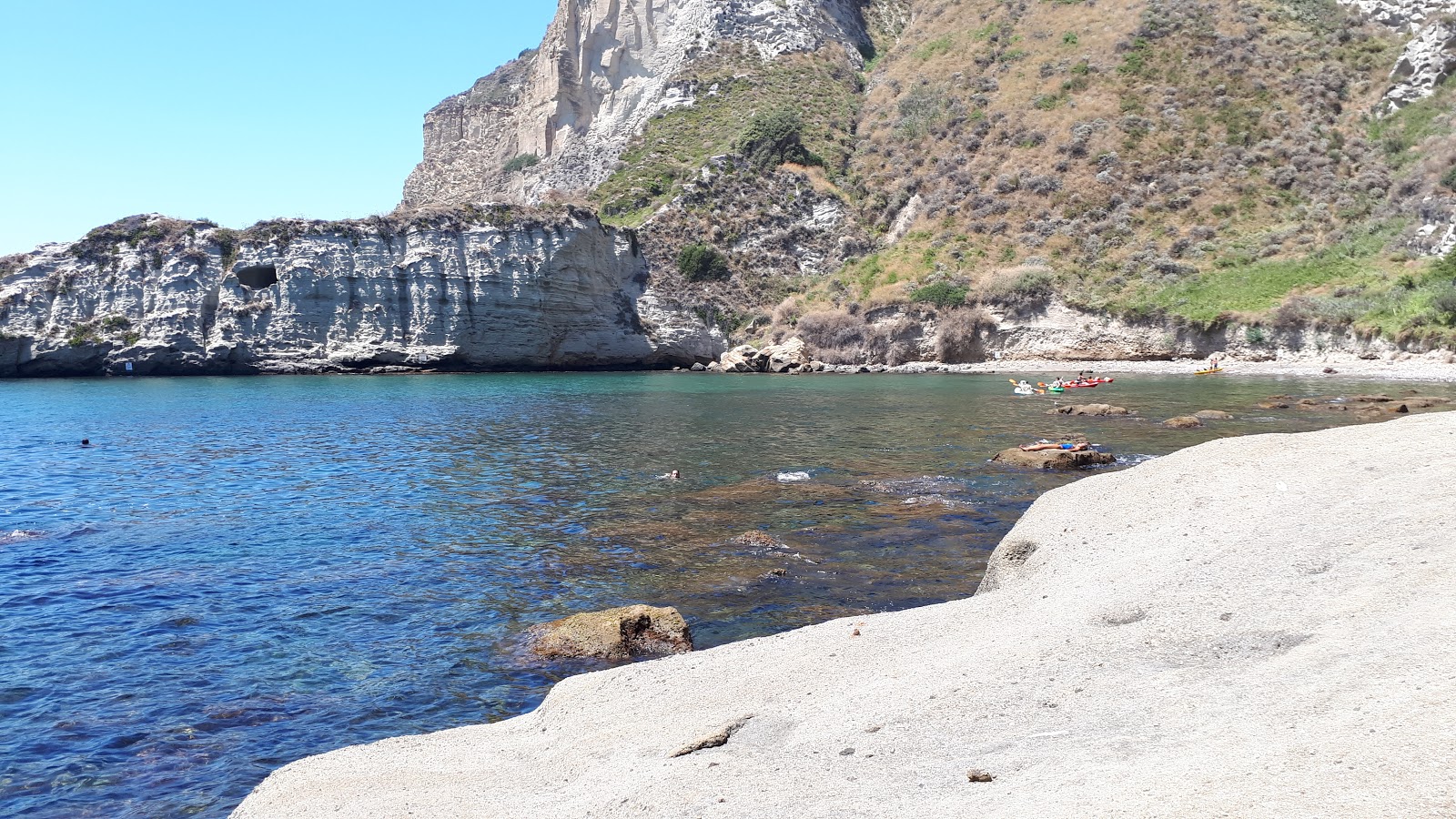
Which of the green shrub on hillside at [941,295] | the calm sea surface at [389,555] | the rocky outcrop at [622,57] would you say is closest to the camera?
the calm sea surface at [389,555]

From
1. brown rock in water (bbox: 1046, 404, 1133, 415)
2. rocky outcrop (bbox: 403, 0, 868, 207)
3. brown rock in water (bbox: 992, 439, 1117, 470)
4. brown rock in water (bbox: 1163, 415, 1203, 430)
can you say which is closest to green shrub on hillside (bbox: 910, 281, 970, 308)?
brown rock in water (bbox: 1046, 404, 1133, 415)

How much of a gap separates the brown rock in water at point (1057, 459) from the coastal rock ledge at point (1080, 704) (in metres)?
10.5

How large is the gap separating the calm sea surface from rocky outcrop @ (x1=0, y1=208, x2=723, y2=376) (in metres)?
28.8

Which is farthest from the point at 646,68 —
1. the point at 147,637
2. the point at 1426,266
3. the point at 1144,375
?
the point at 147,637

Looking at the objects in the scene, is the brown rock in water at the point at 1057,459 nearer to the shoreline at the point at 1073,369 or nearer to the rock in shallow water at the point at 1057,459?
the rock in shallow water at the point at 1057,459

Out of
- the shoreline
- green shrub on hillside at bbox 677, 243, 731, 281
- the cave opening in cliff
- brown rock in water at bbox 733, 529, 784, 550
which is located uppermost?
green shrub on hillside at bbox 677, 243, 731, 281

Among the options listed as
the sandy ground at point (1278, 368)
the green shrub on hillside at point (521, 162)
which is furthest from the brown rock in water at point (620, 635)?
the green shrub on hillside at point (521, 162)

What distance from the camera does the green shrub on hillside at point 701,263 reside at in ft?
239

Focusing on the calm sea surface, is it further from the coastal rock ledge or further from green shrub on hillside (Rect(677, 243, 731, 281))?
green shrub on hillside (Rect(677, 243, 731, 281))

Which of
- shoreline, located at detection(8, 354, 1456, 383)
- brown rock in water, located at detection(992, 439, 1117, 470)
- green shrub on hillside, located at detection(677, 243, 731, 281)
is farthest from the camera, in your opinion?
green shrub on hillside, located at detection(677, 243, 731, 281)

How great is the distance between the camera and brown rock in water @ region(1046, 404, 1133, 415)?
3131 cm

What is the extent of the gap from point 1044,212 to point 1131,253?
840cm

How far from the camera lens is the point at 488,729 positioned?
291 inches

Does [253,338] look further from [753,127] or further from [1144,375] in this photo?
Answer: [1144,375]
